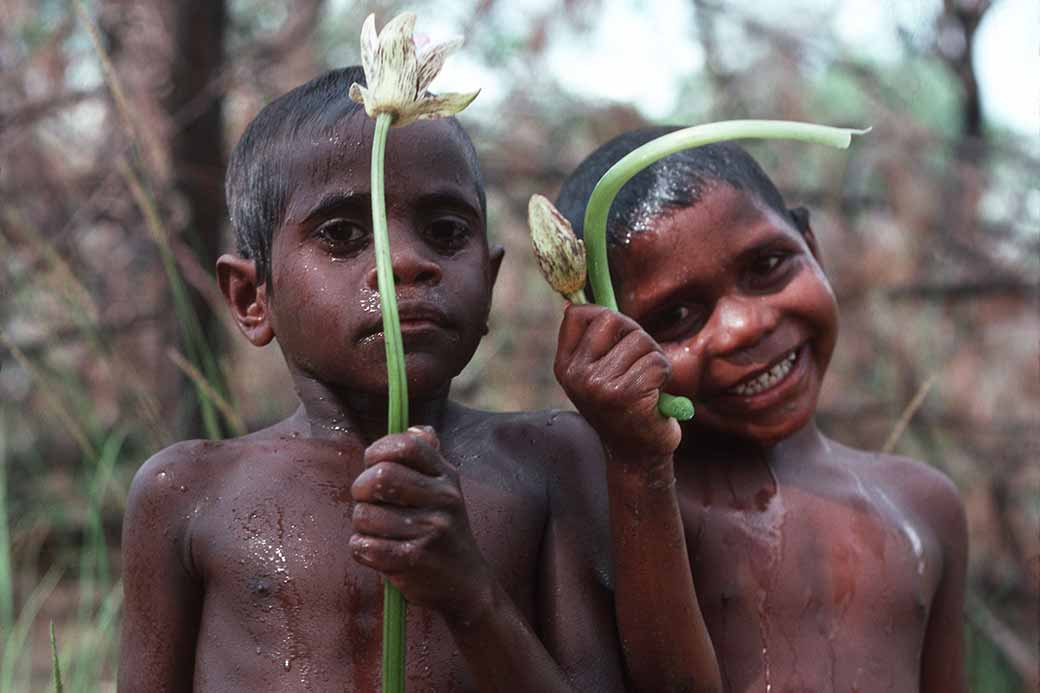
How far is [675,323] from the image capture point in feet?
4.35

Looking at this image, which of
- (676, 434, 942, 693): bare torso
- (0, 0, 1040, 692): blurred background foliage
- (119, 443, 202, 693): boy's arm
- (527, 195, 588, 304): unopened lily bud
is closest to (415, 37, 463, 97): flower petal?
(527, 195, 588, 304): unopened lily bud

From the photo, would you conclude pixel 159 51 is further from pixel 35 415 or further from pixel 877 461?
pixel 877 461

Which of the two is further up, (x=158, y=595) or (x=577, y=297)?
(x=577, y=297)

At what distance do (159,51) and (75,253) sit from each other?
0.47 meters

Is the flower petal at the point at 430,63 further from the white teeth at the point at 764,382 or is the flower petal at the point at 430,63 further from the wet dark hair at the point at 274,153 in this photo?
the white teeth at the point at 764,382

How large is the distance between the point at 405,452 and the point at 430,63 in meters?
0.30

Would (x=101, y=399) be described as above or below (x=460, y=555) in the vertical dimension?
below

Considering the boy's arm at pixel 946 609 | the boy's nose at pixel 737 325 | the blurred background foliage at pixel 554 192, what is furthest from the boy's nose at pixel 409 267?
the blurred background foliage at pixel 554 192

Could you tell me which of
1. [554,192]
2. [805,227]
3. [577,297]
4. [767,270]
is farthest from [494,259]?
[554,192]

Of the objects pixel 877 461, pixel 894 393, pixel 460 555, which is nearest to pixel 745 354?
pixel 877 461

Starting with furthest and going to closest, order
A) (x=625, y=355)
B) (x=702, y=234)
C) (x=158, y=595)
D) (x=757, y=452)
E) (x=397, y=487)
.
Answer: (x=757, y=452) < (x=702, y=234) < (x=158, y=595) < (x=625, y=355) < (x=397, y=487)

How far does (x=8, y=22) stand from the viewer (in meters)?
2.68

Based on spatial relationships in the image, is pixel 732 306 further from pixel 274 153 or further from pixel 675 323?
pixel 274 153

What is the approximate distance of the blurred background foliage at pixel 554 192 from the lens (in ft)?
8.39
